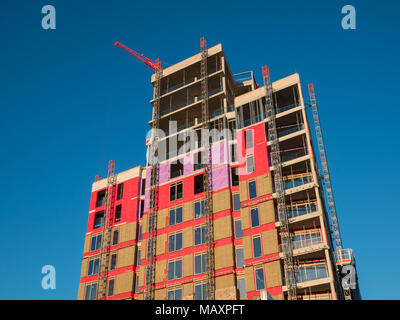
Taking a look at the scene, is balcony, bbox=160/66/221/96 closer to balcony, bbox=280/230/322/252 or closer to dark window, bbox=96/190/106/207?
dark window, bbox=96/190/106/207

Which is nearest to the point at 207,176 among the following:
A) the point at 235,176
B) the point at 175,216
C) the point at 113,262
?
the point at 235,176

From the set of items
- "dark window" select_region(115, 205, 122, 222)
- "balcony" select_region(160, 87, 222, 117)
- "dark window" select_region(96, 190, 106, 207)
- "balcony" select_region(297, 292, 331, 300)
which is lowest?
"balcony" select_region(297, 292, 331, 300)

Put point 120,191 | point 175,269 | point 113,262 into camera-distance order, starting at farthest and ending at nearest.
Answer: point 120,191 → point 113,262 → point 175,269

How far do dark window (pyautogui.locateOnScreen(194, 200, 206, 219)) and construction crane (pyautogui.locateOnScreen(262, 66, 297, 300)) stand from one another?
1310 cm

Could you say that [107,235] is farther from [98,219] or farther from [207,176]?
[207,176]

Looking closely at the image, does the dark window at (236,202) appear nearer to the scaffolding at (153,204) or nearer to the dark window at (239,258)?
the dark window at (239,258)

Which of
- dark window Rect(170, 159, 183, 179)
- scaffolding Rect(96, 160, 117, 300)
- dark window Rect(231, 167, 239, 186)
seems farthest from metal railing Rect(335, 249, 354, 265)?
scaffolding Rect(96, 160, 117, 300)

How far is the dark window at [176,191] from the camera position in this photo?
75.2m

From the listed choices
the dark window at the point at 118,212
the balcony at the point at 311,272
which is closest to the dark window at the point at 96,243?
the dark window at the point at 118,212

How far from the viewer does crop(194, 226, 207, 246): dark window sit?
223 feet

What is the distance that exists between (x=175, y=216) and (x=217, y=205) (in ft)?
27.2

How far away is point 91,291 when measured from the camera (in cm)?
7588
